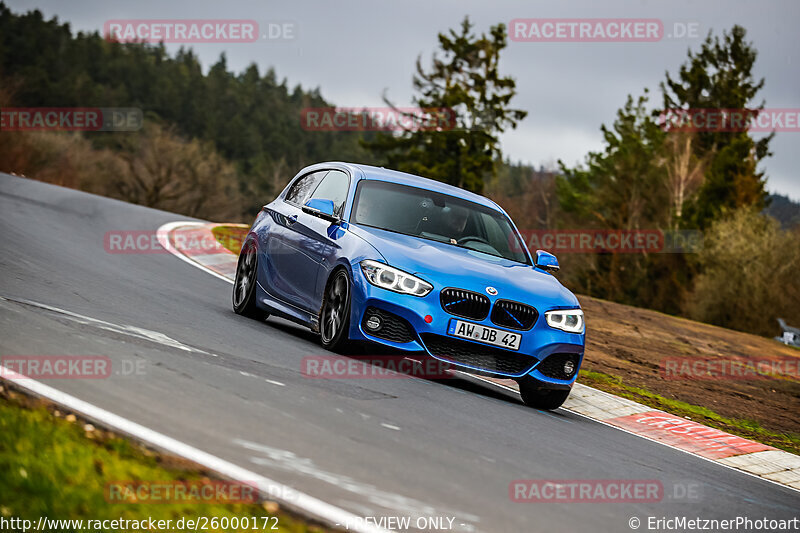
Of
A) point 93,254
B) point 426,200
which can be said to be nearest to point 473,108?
point 93,254

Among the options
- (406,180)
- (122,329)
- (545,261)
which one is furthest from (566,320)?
(122,329)

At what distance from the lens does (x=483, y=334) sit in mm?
8406

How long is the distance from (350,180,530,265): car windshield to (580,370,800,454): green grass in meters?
2.57

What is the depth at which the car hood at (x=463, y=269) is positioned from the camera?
8.48 metres

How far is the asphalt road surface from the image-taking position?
4.96 m

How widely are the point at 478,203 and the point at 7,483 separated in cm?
731

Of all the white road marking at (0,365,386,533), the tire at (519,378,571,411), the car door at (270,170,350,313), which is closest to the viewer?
the white road marking at (0,365,386,533)

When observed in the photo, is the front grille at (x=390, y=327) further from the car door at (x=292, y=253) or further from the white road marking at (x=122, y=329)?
the white road marking at (x=122, y=329)

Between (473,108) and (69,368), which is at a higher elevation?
(473,108)

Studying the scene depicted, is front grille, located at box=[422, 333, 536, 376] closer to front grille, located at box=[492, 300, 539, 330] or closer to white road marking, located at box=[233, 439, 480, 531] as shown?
front grille, located at box=[492, 300, 539, 330]

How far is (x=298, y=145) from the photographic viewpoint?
13512 cm

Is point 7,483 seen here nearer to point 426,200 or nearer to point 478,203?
point 426,200

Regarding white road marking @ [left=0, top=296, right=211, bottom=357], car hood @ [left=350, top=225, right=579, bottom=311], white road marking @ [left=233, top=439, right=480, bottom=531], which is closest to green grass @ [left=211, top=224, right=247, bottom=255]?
car hood @ [left=350, top=225, right=579, bottom=311]

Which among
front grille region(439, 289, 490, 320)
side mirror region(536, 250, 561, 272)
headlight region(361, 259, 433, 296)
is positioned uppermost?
side mirror region(536, 250, 561, 272)
